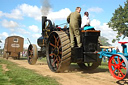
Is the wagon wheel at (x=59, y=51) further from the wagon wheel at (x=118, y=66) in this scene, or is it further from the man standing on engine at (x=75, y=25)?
the wagon wheel at (x=118, y=66)

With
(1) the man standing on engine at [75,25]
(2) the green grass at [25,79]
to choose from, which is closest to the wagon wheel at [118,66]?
(2) the green grass at [25,79]

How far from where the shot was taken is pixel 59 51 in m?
6.29

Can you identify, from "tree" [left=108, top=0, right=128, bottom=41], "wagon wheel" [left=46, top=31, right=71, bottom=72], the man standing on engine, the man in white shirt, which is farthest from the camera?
"tree" [left=108, top=0, right=128, bottom=41]

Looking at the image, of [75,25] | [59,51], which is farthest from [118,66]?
[59,51]

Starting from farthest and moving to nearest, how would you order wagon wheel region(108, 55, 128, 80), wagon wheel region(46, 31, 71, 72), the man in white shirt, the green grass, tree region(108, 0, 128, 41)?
tree region(108, 0, 128, 41)
the man in white shirt
wagon wheel region(46, 31, 71, 72)
the green grass
wagon wheel region(108, 55, 128, 80)

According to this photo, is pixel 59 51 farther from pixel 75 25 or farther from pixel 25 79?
pixel 25 79

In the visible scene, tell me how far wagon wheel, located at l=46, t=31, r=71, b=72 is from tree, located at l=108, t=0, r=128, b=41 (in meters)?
28.0

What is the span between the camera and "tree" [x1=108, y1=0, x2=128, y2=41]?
32.6 metres

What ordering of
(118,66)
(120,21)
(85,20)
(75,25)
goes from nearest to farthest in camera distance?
1. (118,66)
2. (75,25)
3. (85,20)
4. (120,21)

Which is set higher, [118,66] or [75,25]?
[75,25]

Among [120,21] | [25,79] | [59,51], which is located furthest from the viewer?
[120,21]

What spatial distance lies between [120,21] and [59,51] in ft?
96.2

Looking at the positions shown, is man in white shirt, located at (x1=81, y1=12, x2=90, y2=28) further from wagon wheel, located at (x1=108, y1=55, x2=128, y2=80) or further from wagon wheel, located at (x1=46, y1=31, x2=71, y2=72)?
wagon wheel, located at (x1=108, y1=55, x2=128, y2=80)

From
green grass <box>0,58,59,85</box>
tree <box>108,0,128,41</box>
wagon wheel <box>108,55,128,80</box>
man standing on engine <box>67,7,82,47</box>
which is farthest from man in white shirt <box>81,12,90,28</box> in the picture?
tree <box>108,0,128,41</box>
